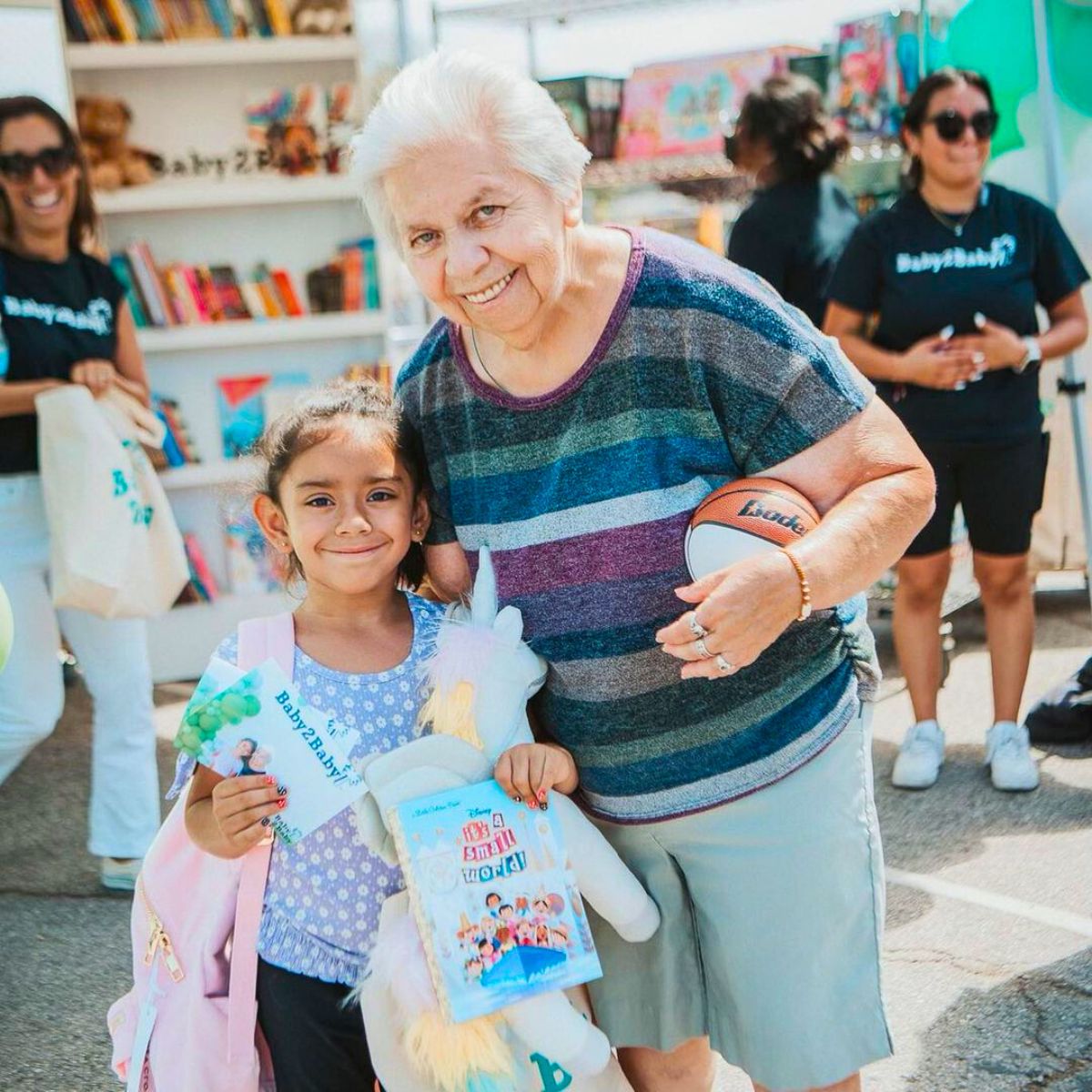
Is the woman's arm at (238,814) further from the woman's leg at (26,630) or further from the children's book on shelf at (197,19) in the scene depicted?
the children's book on shelf at (197,19)

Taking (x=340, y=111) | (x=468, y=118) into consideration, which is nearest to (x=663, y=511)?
(x=468, y=118)

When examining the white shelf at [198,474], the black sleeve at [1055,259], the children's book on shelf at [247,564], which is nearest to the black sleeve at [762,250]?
the black sleeve at [1055,259]

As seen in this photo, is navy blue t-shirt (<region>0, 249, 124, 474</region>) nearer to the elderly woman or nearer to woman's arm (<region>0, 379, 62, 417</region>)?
woman's arm (<region>0, 379, 62, 417</region>)

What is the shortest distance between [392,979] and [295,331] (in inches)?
197

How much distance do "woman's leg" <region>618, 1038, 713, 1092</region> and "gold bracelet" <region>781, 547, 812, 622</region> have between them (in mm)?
911

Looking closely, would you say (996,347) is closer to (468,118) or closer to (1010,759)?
(1010,759)

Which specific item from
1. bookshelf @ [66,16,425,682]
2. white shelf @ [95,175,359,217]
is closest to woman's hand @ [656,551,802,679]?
bookshelf @ [66,16,425,682]

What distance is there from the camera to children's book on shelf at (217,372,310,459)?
658 centimetres

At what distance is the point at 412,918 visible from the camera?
1955 mm

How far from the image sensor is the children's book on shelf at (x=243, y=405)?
21.6 feet

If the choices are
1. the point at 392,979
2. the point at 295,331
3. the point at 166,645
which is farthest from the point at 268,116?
the point at 392,979

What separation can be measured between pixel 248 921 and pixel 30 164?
8.65ft

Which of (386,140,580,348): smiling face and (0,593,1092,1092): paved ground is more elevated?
(386,140,580,348): smiling face

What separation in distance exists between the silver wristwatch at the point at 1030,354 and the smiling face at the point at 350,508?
104 inches
